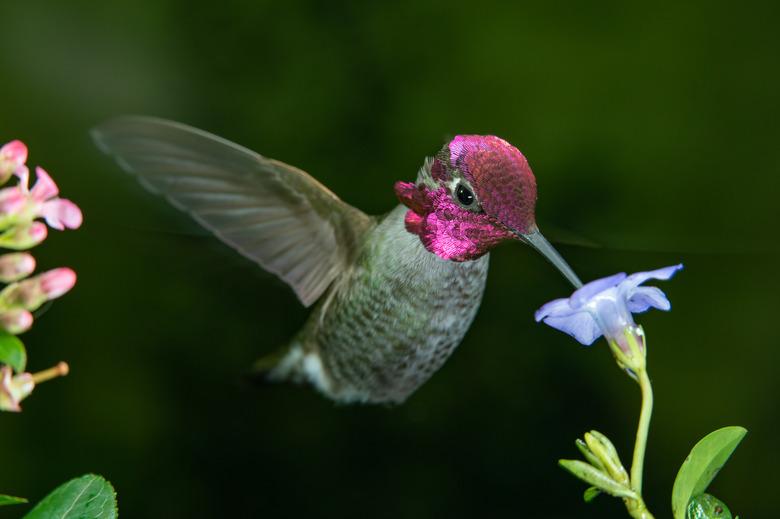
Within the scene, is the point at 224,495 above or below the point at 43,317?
below

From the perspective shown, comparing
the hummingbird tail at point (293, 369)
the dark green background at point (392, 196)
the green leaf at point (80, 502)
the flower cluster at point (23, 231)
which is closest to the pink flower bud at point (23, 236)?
the flower cluster at point (23, 231)

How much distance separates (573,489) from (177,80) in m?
1.65

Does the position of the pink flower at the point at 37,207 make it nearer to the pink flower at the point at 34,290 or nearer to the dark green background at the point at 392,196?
the pink flower at the point at 34,290

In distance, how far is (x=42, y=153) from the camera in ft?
8.51

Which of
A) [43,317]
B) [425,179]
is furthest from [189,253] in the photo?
[43,317]

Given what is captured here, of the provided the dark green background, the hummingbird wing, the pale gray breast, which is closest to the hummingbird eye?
the pale gray breast

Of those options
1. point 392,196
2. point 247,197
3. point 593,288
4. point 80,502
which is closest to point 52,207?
point 80,502

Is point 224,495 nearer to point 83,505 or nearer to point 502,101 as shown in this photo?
point 502,101

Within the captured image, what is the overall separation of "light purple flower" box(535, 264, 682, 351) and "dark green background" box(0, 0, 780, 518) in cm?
145

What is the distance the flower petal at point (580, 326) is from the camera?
3.07 ft

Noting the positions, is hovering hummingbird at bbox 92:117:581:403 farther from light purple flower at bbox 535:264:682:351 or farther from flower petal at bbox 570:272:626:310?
flower petal at bbox 570:272:626:310

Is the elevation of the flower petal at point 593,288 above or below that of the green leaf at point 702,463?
above

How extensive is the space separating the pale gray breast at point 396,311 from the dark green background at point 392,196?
0.95 metres

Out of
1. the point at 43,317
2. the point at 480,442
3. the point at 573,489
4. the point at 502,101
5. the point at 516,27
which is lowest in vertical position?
the point at 573,489
